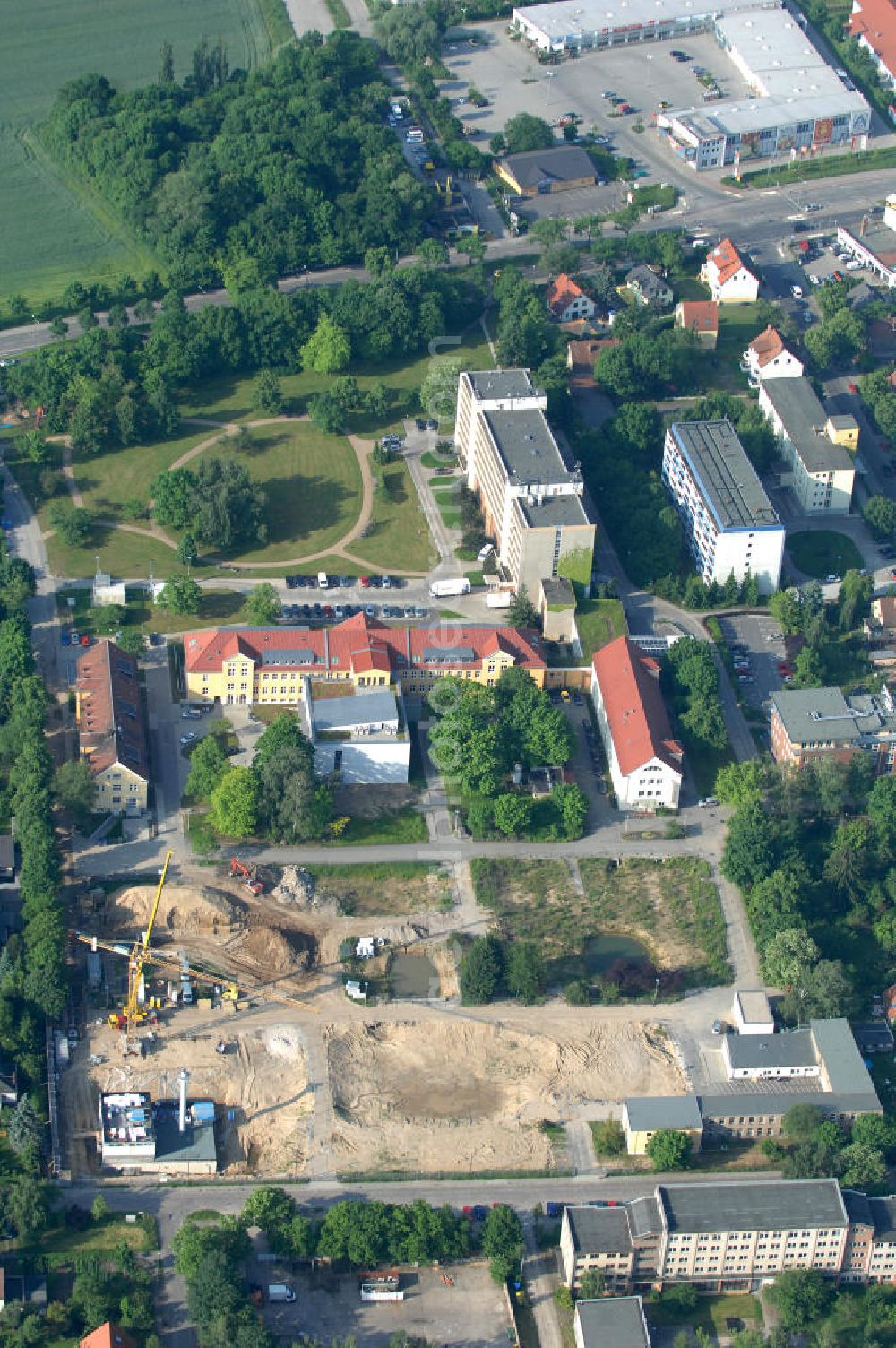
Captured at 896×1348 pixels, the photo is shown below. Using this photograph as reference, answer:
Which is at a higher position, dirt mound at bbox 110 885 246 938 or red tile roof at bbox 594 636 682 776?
dirt mound at bbox 110 885 246 938

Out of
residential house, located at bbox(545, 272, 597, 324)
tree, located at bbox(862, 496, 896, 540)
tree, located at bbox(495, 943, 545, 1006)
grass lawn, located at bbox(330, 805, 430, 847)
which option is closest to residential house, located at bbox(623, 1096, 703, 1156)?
tree, located at bbox(495, 943, 545, 1006)

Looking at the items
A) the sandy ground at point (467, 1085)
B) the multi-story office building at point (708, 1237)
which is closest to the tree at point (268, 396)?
the sandy ground at point (467, 1085)

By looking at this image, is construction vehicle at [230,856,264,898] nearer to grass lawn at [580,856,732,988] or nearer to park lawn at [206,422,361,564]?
grass lawn at [580,856,732,988]

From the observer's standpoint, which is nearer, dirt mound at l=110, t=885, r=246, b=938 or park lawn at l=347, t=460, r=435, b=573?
dirt mound at l=110, t=885, r=246, b=938

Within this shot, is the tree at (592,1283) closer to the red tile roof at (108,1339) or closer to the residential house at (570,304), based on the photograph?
the red tile roof at (108,1339)

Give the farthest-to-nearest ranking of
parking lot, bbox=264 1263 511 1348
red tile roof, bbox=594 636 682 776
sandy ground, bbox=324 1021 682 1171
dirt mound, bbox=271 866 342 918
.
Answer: red tile roof, bbox=594 636 682 776, dirt mound, bbox=271 866 342 918, sandy ground, bbox=324 1021 682 1171, parking lot, bbox=264 1263 511 1348
